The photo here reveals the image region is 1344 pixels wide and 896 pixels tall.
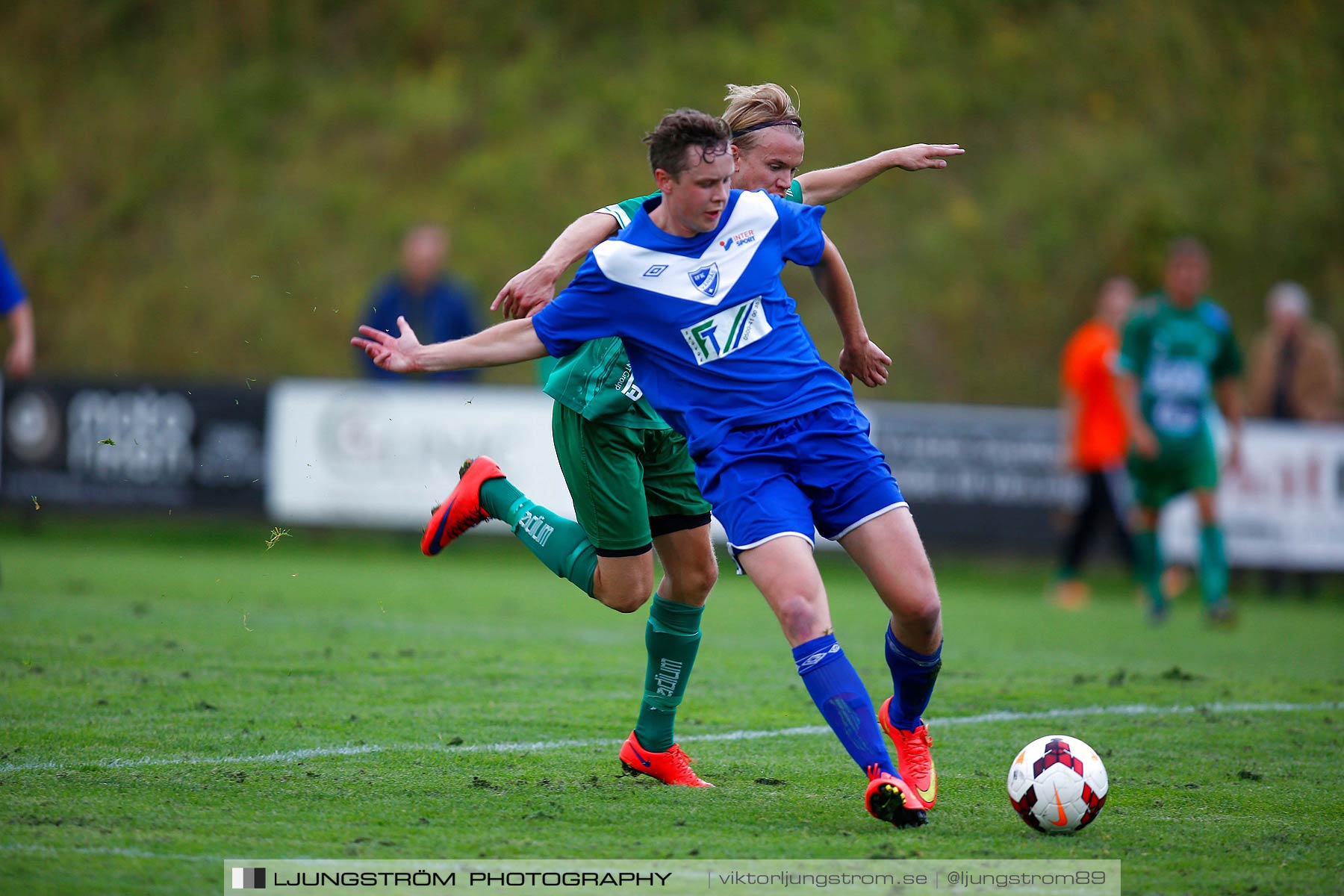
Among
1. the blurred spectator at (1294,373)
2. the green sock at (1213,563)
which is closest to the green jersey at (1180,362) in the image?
the green sock at (1213,563)

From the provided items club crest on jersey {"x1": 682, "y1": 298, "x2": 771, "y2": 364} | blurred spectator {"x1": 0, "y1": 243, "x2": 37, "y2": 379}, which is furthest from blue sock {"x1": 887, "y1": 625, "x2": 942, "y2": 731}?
blurred spectator {"x1": 0, "y1": 243, "x2": 37, "y2": 379}

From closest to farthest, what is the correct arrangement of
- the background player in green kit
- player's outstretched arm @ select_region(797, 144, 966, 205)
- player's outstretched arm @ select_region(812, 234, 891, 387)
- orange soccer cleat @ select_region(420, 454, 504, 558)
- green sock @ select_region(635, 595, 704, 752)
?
player's outstretched arm @ select_region(812, 234, 891, 387) → green sock @ select_region(635, 595, 704, 752) → player's outstretched arm @ select_region(797, 144, 966, 205) → orange soccer cleat @ select_region(420, 454, 504, 558) → the background player in green kit

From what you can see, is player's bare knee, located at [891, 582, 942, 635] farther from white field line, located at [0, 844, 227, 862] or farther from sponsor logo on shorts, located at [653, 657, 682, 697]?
white field line, located at [0, 844, 227, 862]

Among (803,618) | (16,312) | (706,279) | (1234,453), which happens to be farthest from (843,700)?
(1234,453)

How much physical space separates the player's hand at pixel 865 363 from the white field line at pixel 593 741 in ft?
4.91

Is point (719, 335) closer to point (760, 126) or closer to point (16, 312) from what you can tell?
point (760, 126)

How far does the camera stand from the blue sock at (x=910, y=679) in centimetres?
452

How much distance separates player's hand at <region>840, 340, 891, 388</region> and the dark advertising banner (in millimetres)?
8524

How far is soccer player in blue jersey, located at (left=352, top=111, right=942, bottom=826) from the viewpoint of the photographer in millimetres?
4230

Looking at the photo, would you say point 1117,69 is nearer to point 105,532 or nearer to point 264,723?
point 105,532

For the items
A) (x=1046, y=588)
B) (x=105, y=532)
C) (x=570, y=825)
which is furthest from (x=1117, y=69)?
(x=570, y=825)

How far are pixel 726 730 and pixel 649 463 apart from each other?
4.10 feet

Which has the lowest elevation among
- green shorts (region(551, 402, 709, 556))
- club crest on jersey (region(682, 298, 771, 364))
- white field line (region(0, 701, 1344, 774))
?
white field line (region(0, 701, 1344, 774))

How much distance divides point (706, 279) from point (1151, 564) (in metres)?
7.49
